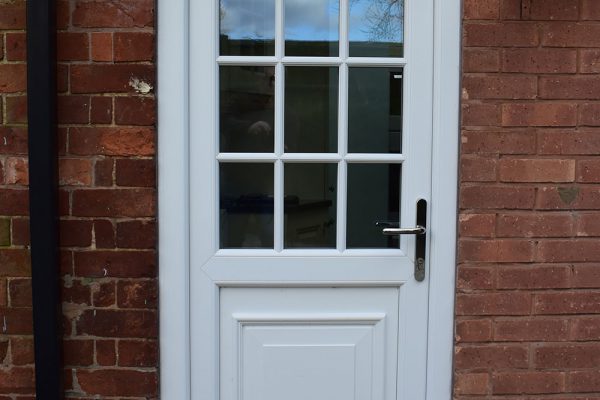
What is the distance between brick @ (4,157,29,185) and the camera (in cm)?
207

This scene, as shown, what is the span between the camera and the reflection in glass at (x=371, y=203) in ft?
7.30

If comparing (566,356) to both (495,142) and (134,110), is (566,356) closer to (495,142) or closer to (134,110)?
(495,142)

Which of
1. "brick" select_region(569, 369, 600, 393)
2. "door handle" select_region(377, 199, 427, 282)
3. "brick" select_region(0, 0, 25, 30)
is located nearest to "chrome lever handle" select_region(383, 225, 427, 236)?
"door handle" select_region(377, 199, 427, 282)

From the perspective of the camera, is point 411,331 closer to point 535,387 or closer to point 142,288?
point 535,387

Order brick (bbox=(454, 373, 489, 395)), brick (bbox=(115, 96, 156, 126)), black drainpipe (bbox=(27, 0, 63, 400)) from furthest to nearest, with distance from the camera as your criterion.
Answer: brick (bbox=(454, 373, 489, 395))
brick (bbox=(115, 96, 156, 126))
black drainpipe (bbox=(27, 0, 63, 400))

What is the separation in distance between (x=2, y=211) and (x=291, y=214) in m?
1.05

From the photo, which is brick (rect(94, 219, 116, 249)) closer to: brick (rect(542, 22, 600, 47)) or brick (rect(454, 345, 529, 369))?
brick (rect(454, 345, 529, 369))

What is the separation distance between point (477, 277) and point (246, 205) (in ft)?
2.99

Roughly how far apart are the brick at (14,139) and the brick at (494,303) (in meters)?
1.68

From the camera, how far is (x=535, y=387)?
2.19m

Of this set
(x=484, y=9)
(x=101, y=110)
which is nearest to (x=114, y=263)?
(x=101, y=110)

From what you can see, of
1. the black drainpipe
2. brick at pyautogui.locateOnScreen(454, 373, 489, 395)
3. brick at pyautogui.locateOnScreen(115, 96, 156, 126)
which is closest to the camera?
the black drainpipe

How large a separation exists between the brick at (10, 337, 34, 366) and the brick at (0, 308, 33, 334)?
3cm

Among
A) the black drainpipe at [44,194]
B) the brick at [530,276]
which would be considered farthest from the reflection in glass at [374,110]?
the black drainpipe at [44,194]
